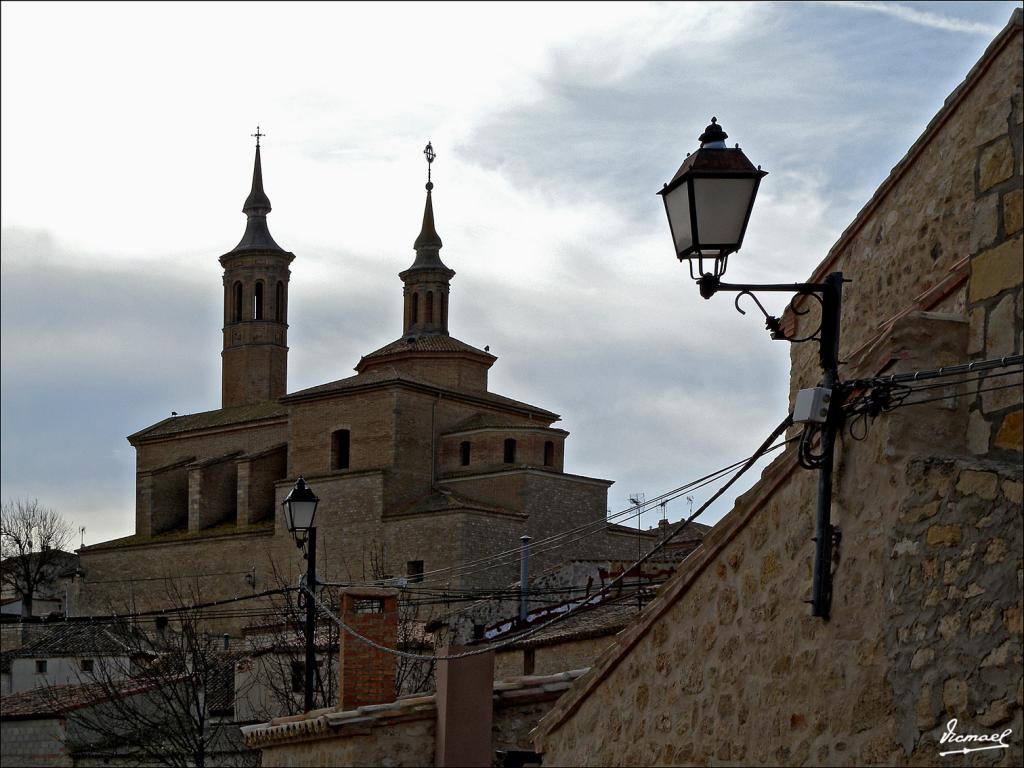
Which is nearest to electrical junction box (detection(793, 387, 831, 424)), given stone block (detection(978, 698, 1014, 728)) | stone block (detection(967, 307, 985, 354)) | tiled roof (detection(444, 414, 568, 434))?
stone block (detection(967, 307, 985, 354))

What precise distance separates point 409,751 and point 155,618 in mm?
37636

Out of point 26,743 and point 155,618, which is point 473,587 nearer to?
point 155,618

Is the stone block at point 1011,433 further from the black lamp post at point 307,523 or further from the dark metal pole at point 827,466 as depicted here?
the black lamp post at point 307,523

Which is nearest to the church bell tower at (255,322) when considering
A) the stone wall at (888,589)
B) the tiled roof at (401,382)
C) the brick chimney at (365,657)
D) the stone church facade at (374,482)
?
the stone church facade at (374,482)

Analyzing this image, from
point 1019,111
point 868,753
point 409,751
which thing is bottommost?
point 409,751

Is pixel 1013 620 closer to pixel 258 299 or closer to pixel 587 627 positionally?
pixel 587 627

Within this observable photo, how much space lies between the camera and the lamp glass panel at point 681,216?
19.3 feet

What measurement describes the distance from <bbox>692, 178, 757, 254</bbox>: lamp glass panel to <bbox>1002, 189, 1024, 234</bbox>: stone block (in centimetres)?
89

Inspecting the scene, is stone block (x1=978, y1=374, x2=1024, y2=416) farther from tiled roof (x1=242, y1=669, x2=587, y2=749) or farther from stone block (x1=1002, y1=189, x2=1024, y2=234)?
tiled roof (x1=242, y1=669, x2=587, y2=749)

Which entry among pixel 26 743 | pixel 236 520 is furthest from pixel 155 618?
pixel 26 743

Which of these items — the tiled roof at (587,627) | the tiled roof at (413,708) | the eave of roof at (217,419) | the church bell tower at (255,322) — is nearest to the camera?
the tiled roof at (413,708)

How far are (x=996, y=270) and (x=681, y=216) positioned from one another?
1.15m

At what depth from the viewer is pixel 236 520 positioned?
174 feet

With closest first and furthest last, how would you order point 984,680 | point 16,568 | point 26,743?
point 984,680 → point 26,743 → point 16,568
